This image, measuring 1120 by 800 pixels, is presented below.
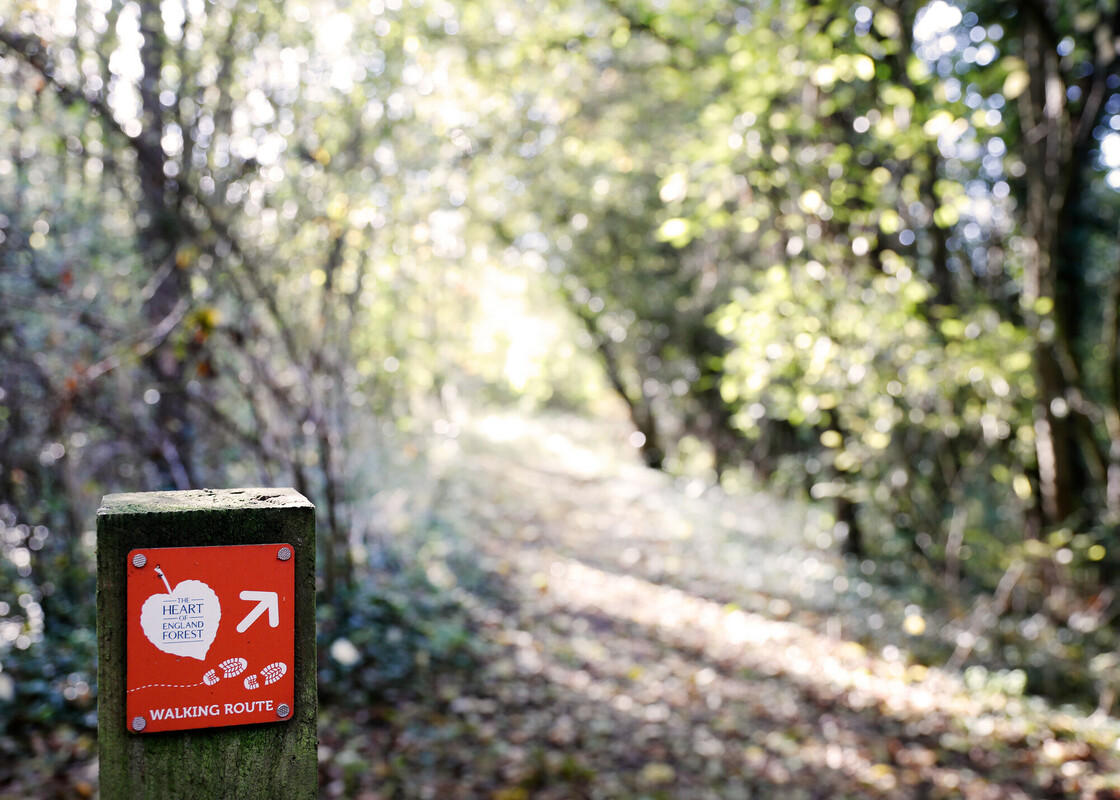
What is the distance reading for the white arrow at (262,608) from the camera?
1.29m

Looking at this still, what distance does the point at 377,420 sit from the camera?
6840 millimetres

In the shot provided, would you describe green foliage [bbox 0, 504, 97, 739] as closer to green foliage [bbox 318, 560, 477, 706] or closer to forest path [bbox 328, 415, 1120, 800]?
green foliage [bbox 318, 560, 477, 706]

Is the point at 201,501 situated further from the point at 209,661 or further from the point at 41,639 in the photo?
the point at 41,639

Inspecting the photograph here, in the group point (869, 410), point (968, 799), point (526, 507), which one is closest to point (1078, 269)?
point (869, 410)

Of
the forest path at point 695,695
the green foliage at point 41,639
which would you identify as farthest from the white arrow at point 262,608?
the green foliage at point 41,639

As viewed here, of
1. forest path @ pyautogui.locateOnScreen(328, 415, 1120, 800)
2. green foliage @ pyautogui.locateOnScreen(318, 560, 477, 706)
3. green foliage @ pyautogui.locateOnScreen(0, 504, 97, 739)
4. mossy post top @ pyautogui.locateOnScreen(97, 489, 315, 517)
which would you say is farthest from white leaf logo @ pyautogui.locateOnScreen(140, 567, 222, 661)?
green foliage @ pyautogui.locateOnScreen(318, 560, 477, 706)

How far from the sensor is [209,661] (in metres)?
1.27

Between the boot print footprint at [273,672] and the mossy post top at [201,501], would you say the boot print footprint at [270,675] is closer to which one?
the boot print footprint at [273,672]

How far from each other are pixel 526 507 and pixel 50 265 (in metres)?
7.82

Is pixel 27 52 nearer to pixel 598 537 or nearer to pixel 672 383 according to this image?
pixel 598 537

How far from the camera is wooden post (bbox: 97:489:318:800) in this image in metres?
1.24

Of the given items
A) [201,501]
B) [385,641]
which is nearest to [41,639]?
[385,641]

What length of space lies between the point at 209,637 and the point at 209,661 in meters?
0.04

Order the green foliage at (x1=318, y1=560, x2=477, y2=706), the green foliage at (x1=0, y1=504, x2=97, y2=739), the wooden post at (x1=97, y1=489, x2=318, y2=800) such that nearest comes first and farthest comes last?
1. the wooden post at (x1=97, y1=489, x2=318, y2=800)
2. the green foliage at (x1=0, y1=504, x2=97, y2=739)
3. the green foliage at (x1=318, y1=560, x2=477, y2=706)
